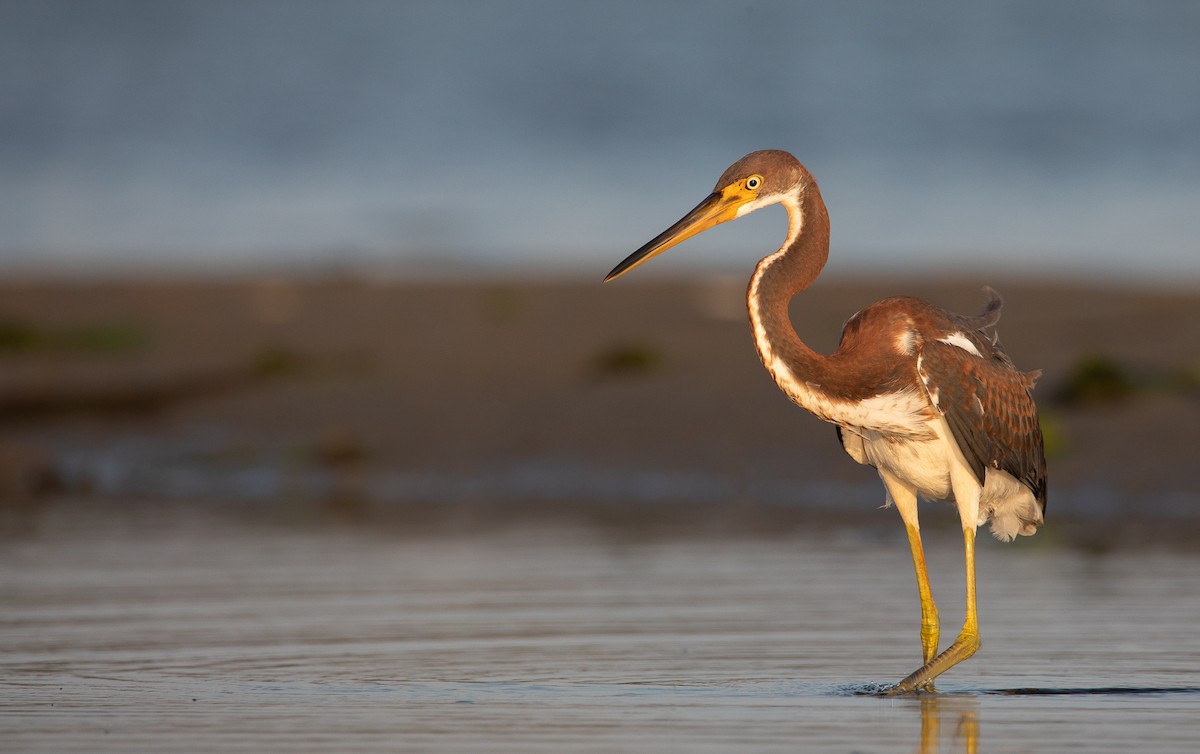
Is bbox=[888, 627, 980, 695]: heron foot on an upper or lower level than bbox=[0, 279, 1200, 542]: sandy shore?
lower

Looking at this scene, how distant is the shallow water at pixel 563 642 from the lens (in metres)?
6.82

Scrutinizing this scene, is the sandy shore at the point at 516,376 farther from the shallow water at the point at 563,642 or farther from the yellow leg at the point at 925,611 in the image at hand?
the yellow leg at the point at 925,611

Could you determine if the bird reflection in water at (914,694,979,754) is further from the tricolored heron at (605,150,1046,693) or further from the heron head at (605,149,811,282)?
the heron head at (605,149,811,282)

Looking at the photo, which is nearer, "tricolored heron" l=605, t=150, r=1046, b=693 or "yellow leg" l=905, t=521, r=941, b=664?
"tricolored heron" l=605, t=150, r=1046, b=693

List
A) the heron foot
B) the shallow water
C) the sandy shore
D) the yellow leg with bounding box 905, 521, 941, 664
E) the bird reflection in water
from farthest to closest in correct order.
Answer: the sandy shore < the yellow leg with bounding box 905, 521, 941, 664 < the heron foot < the shallow water < the bird reflection in water

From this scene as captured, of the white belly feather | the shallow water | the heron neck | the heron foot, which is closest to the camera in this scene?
the shallow water

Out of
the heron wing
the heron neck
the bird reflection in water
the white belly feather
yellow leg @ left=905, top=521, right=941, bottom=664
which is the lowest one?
the bird reflection in water

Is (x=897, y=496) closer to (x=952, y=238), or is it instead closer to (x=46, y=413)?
(x=46, y=413)

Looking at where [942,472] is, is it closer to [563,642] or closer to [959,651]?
[959,651]

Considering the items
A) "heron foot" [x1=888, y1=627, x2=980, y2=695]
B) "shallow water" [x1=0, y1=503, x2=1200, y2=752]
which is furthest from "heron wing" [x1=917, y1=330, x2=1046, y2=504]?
"shallow water" [x1=0, y1=503, x2=1200, y2=752]

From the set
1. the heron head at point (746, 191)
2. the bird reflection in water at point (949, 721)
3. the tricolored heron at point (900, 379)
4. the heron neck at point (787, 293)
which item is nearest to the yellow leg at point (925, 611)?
the tricolored heron at point (900, 379)

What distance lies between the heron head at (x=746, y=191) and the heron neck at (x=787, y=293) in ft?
0.45

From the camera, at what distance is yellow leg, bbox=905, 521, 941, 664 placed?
27.8 ft

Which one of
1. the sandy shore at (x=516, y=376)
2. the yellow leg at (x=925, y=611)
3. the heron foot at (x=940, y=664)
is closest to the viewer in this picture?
the heron foot at (x=940, y=664)
